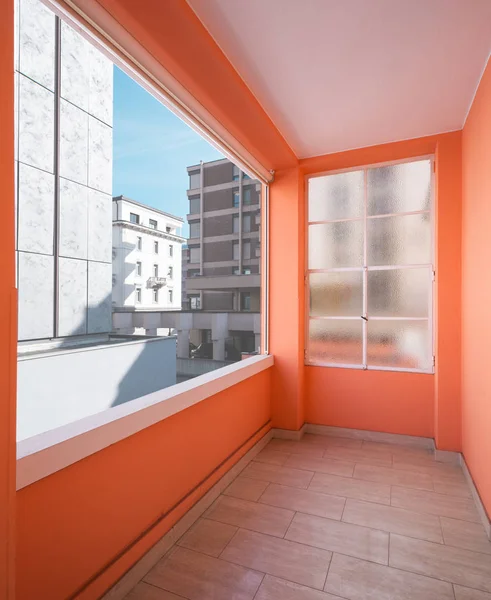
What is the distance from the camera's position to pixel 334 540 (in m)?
1.93

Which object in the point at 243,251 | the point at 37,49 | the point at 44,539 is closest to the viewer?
the point at 44,539

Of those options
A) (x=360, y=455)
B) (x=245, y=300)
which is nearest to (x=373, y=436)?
(x=360, y=455)

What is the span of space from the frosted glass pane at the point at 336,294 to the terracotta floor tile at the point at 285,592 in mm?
2346

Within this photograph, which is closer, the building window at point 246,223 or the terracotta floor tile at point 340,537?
the terracotta floor tile at point 340,537

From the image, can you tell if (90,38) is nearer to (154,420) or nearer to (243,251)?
(154,420)

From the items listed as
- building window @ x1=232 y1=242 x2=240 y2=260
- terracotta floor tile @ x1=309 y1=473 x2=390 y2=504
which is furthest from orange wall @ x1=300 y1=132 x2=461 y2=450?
building window @ x1=232 y1=242 x2=240 y2=260

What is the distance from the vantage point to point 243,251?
73.3ft

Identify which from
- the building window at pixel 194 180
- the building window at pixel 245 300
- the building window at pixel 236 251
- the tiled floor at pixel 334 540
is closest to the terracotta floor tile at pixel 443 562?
the tiled floor at pixel 334 540

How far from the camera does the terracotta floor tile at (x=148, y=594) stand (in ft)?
5.03

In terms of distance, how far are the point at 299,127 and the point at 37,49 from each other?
15.3ft

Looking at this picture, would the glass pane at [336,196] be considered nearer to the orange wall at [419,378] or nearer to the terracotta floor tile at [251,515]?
the orange wall at [419,378]

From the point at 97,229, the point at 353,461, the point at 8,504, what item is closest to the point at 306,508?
the point at 353,461

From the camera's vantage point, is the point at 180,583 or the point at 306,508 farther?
the point at 306,508

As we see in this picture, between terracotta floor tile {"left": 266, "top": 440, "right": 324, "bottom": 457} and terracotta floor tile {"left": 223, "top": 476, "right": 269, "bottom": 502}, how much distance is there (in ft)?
2.03
